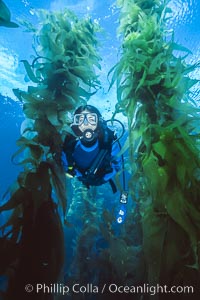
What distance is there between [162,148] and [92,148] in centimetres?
178

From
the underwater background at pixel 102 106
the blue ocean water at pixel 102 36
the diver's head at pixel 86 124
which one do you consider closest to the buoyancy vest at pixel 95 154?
the diver's head at pixel 86 124

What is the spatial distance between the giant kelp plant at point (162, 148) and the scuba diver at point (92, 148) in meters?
0.76

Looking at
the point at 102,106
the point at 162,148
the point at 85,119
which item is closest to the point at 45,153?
the point at 85,119

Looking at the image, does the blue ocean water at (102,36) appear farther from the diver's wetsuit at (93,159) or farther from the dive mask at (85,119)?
the diver's wetsuit at (93,159)

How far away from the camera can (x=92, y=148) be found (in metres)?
4.15

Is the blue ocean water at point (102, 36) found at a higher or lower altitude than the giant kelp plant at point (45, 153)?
higher

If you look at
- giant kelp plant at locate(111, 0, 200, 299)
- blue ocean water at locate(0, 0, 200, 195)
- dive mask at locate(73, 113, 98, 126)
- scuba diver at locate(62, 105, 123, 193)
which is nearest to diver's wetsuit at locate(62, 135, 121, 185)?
scuba diver at locate(62, 105, 123, 193)

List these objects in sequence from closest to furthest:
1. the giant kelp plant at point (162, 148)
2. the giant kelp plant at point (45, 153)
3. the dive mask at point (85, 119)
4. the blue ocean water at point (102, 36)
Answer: the giant kelp plant at point (162, 148) < the giant kelp plant at point (45, 153) < the dive mask at point (85, 119) < the blue ocean water at point (102, 36)

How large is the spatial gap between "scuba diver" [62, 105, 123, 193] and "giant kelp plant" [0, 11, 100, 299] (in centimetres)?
47

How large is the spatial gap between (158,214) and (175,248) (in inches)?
13.4

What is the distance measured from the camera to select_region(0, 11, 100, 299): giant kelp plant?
110 inches

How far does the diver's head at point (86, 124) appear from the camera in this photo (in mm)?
3984

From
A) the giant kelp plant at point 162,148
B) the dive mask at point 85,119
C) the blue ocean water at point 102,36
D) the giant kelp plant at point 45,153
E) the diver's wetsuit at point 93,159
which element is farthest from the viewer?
the blue ocean water at point 102,36

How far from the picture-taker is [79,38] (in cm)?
369
